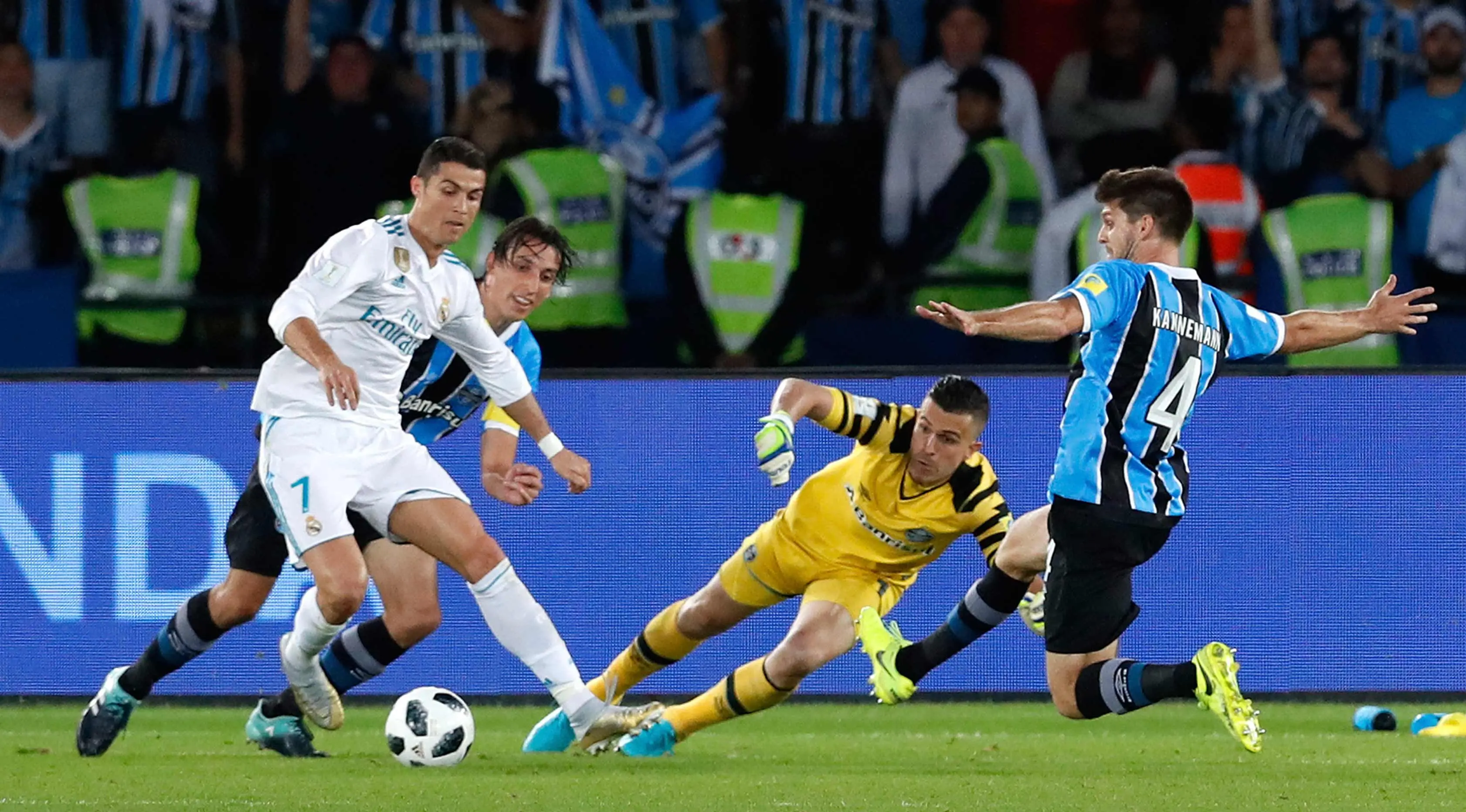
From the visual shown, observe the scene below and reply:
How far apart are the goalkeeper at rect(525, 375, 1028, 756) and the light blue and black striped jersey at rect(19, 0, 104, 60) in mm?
4987

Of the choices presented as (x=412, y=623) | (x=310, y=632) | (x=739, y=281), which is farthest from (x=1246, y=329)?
(x=739, y=281)

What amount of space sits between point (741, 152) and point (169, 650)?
4.48 m

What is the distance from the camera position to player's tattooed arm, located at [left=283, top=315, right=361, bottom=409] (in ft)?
18.8

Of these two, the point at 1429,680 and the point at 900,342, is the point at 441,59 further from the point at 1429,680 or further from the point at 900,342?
the point at 1429,680

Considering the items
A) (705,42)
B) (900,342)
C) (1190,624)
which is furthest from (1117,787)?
(705,42)

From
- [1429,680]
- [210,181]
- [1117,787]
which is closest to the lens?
[1117,787]

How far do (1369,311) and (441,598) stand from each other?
3844mm

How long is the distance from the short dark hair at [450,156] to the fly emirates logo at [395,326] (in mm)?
412

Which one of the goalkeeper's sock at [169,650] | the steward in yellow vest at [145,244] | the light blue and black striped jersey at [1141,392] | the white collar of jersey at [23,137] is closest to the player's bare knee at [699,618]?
the goalkeeper's sock at [169,650]

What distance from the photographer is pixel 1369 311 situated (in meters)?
6.02

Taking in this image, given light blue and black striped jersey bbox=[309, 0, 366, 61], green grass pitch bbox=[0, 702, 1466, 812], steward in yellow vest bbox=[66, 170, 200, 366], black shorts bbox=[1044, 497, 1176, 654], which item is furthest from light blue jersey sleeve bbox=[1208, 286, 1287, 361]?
light blue and black striped jersey bbox=[309, 0, 366, 61]

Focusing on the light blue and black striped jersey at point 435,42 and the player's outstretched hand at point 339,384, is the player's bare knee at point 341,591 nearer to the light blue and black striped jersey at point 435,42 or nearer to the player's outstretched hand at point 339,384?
the player's outstretched hand at point 339,384

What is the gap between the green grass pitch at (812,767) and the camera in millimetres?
5410

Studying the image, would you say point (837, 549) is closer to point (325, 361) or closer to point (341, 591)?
point (341, 591)
